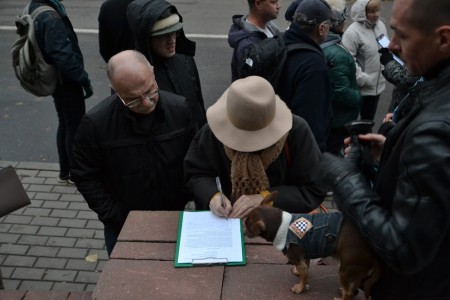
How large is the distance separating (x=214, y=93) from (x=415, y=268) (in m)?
6.91

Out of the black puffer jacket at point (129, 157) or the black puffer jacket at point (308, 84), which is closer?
the black puffer jacket at point (129, 157)

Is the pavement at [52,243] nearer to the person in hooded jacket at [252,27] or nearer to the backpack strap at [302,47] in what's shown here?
the person in hooded jacket at [252,27]

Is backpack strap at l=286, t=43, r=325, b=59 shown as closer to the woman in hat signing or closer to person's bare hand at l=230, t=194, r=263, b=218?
the woman in hat signing

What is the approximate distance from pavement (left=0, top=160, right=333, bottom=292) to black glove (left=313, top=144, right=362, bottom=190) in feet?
9.64

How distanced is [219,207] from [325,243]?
773mm

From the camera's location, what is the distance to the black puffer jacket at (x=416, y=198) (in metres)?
1.34

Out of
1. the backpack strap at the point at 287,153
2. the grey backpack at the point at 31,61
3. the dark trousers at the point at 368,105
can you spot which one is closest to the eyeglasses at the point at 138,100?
the backpack strap at the point at 287,153

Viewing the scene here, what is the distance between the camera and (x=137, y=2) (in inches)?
144

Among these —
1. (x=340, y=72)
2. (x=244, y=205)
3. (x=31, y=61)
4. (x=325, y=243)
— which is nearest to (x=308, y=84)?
(x=340, y=72)

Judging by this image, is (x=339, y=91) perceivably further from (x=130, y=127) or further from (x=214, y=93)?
(x=214, y=93)

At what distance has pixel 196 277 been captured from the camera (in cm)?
217

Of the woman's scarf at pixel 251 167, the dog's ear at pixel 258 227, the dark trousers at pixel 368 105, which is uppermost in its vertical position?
the dog's ear at pixel 258 227

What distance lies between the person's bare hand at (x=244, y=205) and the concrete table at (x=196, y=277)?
0.14 meters

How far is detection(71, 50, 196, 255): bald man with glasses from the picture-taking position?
9.53 feet
